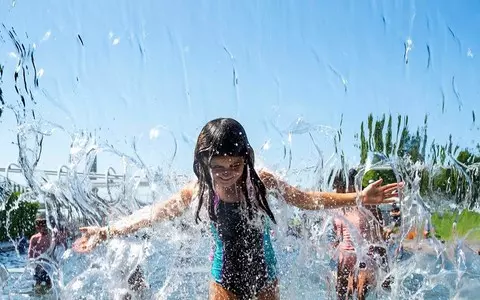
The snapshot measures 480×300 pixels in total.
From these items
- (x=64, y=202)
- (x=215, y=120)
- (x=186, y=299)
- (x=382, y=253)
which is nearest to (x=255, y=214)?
(x=215, y=120)

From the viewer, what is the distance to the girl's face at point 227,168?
2.93 meters

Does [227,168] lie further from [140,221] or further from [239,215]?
[140,221]

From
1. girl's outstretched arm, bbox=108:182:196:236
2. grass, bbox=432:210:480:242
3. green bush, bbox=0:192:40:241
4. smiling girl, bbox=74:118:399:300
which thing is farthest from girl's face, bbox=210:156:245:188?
green bush, bbox=0:192:40:241

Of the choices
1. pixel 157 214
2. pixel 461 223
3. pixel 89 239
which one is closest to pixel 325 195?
pixel 157 214

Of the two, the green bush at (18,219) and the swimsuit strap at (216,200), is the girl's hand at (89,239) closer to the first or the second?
the swimsuit strap at (216,200)

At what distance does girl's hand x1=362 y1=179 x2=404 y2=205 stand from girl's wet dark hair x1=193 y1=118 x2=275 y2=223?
53cm

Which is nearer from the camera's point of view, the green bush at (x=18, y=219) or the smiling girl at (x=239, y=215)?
the smiling girl at (x=239, y=215)

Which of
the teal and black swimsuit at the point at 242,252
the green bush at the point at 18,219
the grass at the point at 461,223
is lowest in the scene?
the green bush at the point at 18,219

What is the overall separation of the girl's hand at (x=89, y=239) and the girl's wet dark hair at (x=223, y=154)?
1.67 ft

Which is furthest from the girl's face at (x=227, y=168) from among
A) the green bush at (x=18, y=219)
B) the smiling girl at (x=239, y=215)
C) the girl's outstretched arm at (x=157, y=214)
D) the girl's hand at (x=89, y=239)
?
the green bush at (x=18, y=219)

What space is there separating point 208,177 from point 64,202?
3205 mm

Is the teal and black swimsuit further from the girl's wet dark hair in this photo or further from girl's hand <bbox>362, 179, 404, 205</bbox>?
girl's hand <bbox>362, 179, 404, 205</bbox>

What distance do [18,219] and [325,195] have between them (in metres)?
18.6

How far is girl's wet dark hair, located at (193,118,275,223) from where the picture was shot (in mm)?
2896
